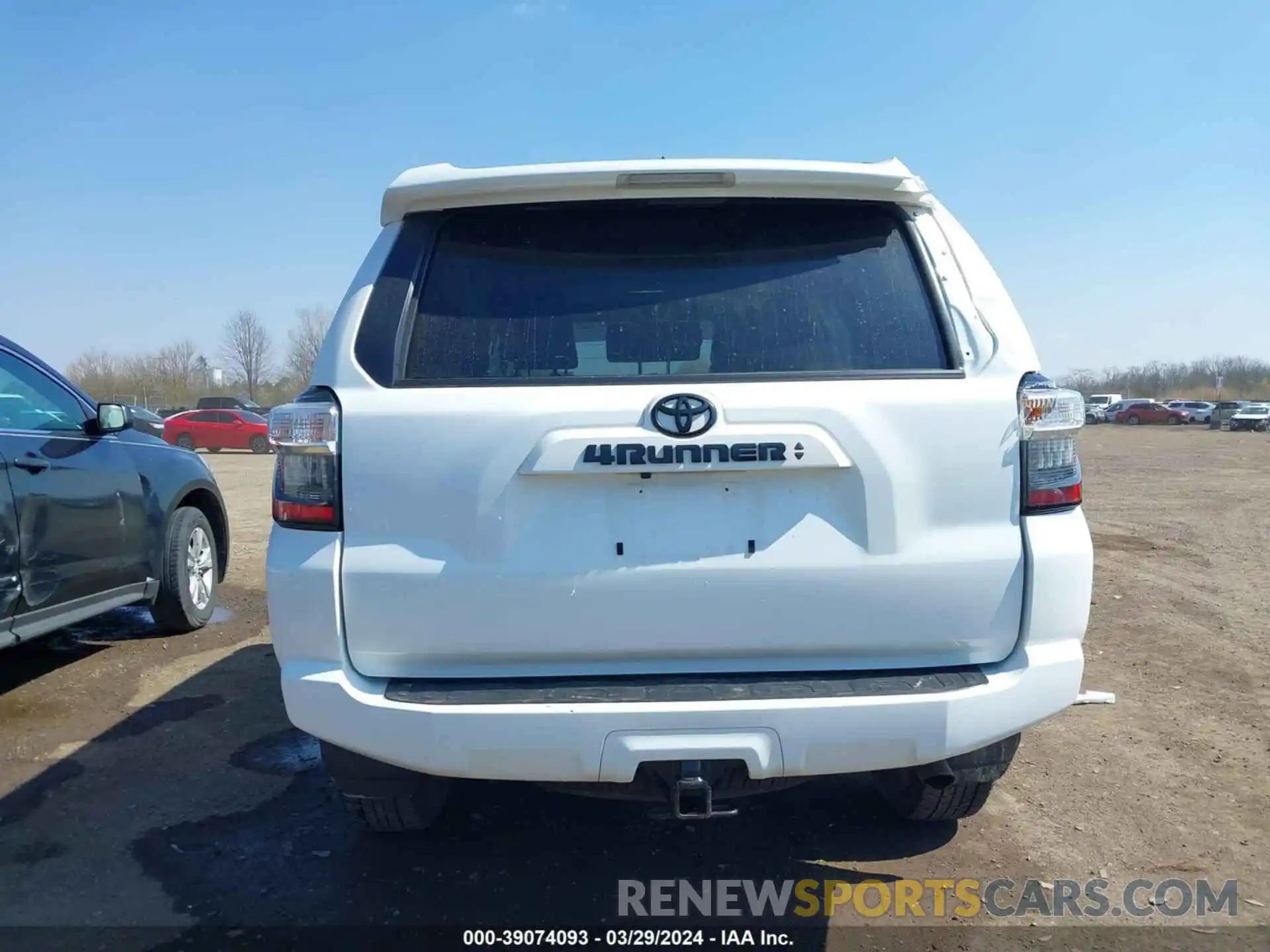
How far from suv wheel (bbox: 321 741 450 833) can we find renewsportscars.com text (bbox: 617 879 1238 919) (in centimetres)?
67

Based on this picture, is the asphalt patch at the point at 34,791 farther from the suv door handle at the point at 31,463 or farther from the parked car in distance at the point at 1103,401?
the parked car in distance at the point at 1103,401

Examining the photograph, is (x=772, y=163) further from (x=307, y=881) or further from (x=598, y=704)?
(x=307, y=881)

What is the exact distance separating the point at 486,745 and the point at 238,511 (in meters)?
12.4

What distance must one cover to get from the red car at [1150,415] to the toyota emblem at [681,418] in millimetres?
65293

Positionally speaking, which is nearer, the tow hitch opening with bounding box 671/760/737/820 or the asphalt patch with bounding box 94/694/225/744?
the tow hitch opening with bounding box 671/760/737/820

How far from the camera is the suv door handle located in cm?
435

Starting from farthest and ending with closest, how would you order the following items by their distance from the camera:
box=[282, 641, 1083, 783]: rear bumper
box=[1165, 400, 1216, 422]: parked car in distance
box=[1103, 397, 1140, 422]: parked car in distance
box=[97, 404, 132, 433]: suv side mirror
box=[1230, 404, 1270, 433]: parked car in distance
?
box=[1103, 397, 1140, 422]: parked car in distance
box=[1165, 400, 1216, 422]: parked car in distance
box=[1230, 404, 1270, 433]: parked car in distance
box=[97, 404, 132, 433]: suv side mirror
box=[282, 641, 1083, 783]: rear bumper

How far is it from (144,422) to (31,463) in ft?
5.42

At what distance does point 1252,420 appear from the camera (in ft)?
153

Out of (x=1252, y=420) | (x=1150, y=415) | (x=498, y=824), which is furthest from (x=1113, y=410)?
(x=498, y=824)

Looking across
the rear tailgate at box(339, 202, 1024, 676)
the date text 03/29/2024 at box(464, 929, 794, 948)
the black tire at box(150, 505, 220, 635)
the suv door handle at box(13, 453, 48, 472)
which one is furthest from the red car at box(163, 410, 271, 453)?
the rear tailgate at box(339, 202, 1024, 676)

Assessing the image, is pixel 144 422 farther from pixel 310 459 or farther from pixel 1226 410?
pixel 1226 410

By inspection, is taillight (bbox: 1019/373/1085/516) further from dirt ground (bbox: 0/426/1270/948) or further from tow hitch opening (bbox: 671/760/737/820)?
dirt ground (bbox: 0/426/1270/948)

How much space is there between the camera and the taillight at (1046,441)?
7.49ft
